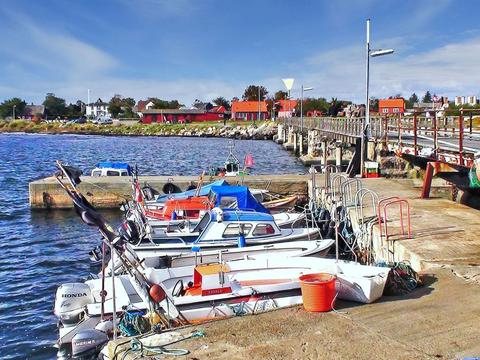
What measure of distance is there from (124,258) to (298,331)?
3.27m

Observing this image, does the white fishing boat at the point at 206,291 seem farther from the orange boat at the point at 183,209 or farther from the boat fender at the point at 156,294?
the orange boat at the point at 183,209

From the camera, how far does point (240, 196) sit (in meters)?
18.7

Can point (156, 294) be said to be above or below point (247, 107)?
below

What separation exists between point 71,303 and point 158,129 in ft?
406

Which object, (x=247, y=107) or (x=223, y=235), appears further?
(x=247, y=107)

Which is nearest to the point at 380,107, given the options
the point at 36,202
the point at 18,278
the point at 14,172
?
the point at 14,172

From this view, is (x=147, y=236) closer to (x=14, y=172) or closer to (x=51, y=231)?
(x=51, y=231)

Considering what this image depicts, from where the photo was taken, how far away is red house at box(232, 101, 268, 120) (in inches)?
5640

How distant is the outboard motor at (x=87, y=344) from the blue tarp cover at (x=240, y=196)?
8910mm

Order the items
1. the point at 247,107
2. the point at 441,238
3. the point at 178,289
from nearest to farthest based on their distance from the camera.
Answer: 1. the point at 178,289
2. the point at 441,238
3. the point at 247,107

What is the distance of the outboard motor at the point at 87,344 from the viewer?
32.4 ft

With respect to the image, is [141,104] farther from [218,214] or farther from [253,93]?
[218,214]

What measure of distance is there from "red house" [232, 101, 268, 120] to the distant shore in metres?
10.5

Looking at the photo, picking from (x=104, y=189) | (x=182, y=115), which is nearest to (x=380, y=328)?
(x=104, y=189)
